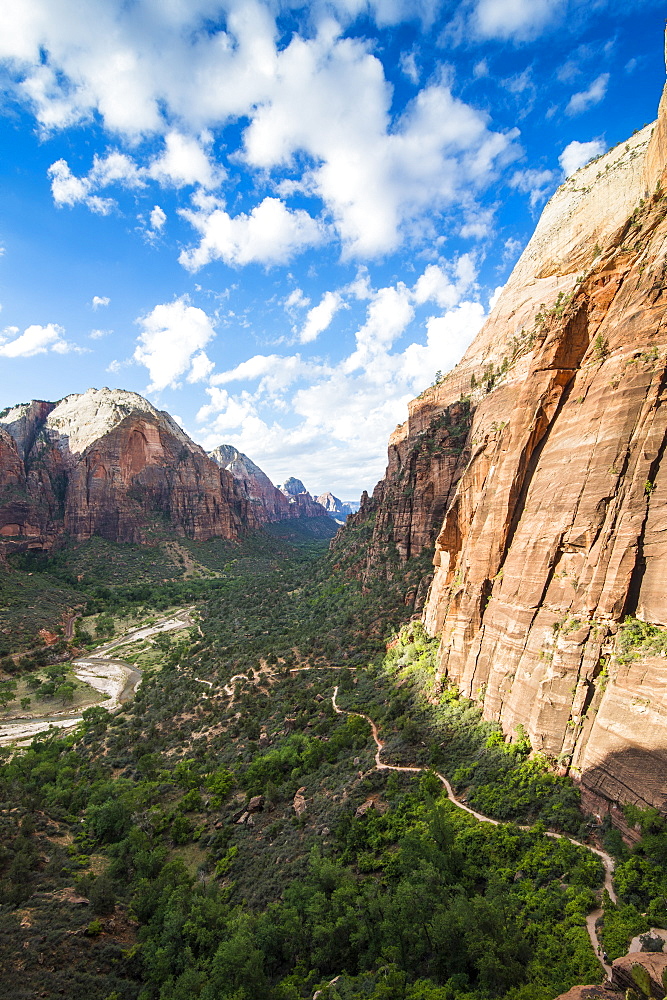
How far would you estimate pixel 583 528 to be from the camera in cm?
2003

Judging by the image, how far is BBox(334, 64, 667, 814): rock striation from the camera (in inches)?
659

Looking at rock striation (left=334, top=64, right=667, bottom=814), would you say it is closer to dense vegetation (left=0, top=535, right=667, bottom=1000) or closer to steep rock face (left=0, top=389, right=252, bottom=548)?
dense vegetation (left=0, top=535, right=667, bottom=1000)

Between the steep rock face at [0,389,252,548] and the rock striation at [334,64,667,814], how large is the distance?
Result: 11099cm

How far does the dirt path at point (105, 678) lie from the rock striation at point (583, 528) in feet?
148

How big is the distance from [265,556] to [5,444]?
8005 centimetres

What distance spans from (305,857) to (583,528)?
75.1 feet

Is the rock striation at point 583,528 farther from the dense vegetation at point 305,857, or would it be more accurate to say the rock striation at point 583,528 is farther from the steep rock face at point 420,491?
the steep rock face at point 420,491

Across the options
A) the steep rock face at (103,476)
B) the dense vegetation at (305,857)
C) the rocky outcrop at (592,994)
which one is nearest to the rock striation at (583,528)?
the dense vegetation at (305,857)

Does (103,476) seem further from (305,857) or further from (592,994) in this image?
(592,994)

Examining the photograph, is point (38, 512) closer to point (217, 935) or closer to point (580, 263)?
point (217, 935)

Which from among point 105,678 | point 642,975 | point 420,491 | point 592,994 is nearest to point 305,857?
point 592,994

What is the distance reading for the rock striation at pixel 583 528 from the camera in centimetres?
1673

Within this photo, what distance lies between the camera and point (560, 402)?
80.2 feet

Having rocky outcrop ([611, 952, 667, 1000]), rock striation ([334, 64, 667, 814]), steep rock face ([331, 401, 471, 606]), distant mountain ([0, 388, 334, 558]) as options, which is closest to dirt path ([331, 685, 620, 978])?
rocky outcrop ([611, 952, 667, 1000])
